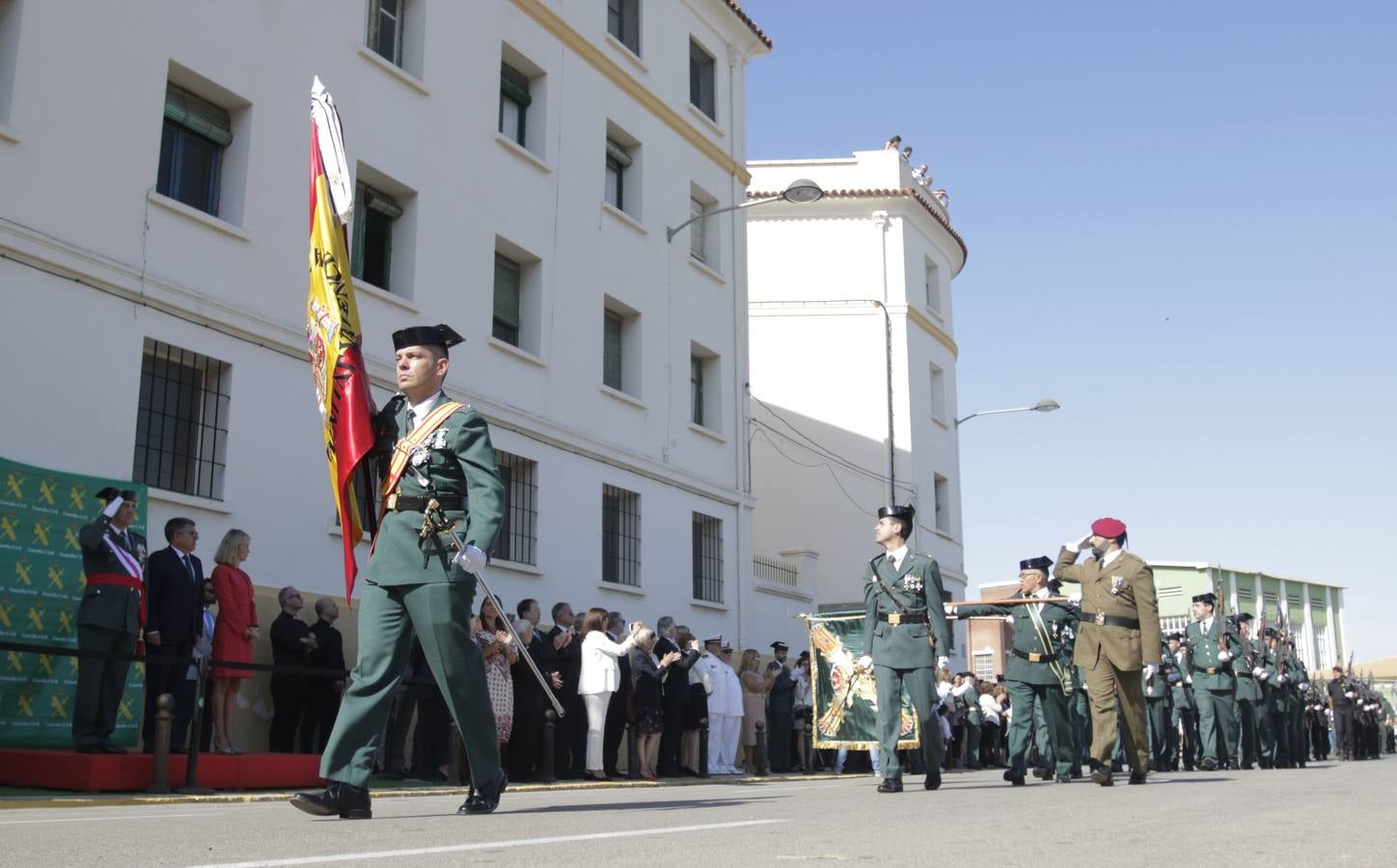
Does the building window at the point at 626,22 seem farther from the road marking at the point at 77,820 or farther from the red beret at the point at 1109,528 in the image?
the road marking at the point at 77,820

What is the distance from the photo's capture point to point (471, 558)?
661 cm

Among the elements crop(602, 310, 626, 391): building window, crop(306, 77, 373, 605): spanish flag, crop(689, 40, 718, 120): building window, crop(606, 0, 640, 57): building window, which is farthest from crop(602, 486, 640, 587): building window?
crop(306, 77, 373, 605): spanish flag

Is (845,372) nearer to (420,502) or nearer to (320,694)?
(320,694)

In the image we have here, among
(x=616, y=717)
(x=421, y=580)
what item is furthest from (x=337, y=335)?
(x=616, y=717)

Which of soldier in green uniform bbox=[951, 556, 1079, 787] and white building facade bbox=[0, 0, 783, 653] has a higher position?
white building facade bbox=[0, 0, 783, 653]

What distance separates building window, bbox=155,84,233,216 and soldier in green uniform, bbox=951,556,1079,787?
9121mm

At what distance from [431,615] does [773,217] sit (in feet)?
95.9

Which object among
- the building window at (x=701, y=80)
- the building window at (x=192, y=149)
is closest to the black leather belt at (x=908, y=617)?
the building window at (x=192, y=149)

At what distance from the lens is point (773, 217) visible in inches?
1385

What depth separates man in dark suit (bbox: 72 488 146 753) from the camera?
1079cm

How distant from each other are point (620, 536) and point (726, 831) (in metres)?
15.9

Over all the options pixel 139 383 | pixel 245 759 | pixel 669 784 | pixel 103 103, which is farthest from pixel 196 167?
pixel 669 784

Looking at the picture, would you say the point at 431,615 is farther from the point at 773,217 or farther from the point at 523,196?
the point at 773,217

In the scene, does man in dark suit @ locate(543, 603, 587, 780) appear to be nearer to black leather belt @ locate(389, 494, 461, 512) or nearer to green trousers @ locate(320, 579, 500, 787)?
green trousers @ locate(320, 579, 500, 787)
